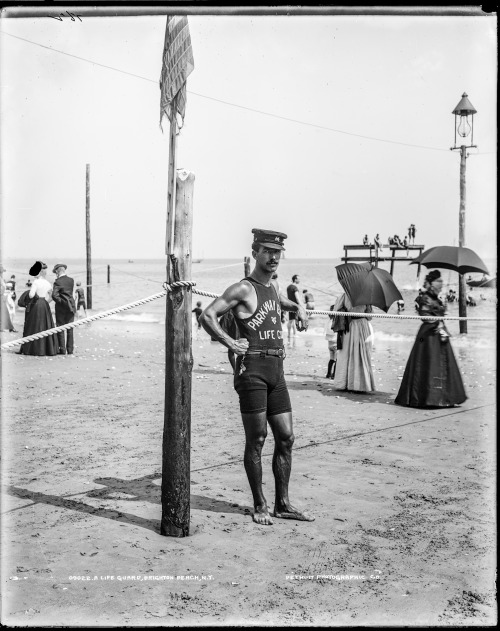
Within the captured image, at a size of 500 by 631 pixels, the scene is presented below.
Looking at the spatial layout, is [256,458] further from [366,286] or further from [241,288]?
[366,286]

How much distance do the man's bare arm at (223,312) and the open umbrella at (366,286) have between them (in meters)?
5.42

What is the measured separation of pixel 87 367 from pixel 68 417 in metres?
4.13

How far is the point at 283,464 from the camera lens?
5434mm

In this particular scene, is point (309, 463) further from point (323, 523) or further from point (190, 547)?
point (190, 547)

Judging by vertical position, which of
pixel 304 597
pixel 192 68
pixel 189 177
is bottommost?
pixel 304 597

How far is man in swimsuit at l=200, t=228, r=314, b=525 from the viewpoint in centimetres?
526

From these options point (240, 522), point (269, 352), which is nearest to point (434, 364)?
point (269, 352)

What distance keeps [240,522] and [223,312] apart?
148 centimetres

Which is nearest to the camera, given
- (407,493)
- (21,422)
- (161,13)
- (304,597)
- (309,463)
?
(304,597)

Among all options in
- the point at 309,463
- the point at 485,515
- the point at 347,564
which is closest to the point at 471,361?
the point at 309,463

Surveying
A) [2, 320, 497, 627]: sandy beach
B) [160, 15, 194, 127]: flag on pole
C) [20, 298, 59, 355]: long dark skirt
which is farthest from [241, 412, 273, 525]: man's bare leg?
[20, 298, 59, 355]: long dark skirt

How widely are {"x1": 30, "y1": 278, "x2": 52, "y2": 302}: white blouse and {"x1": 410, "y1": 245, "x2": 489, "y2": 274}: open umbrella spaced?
712 centimetres

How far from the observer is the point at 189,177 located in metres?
5.01

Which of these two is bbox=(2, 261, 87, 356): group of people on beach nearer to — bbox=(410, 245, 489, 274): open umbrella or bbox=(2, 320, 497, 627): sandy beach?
bbox=(2, 320, 497, 627): sandy beach
